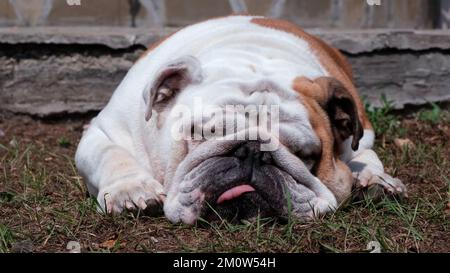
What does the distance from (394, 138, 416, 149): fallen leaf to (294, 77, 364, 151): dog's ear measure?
1328mm

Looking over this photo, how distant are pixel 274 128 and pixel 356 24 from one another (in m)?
2.85

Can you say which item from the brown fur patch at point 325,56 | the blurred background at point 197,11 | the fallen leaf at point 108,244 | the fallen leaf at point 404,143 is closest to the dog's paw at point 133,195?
the fallen leaf at point 108,244

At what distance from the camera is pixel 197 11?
5891mm

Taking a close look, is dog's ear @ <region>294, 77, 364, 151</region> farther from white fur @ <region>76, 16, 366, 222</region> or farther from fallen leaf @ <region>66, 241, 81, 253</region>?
fallen leaf @ <region>66, 241, 81, 253</region>

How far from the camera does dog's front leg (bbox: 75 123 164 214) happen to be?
11.6 ft

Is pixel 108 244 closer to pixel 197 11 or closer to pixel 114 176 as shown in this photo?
pixel 114 176

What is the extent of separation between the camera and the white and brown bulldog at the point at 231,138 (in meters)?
3.35

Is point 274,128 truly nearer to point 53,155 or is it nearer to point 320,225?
point 320,225

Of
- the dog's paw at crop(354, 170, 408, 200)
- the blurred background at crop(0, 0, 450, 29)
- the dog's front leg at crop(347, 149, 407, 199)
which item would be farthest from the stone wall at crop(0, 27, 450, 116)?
the dog's paw at crop(354, 170, 408, 200)

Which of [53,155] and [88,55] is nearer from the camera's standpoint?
[53,155]

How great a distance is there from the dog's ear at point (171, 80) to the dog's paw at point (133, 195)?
10.6 inches

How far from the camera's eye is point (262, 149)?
336cm

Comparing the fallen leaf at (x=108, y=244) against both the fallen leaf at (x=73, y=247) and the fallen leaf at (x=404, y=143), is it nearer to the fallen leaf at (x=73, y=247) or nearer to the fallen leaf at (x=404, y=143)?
the fallen leaf at (x=73, y=247)
